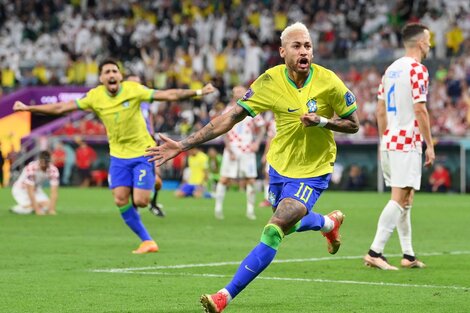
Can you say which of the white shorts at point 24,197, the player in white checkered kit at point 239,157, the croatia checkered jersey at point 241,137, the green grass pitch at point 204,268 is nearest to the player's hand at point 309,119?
the green grass pitch at point 204,268

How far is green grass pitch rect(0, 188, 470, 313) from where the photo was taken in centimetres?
981

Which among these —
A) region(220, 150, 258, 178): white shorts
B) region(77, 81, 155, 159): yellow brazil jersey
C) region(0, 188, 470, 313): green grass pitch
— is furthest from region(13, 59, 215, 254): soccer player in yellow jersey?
region(220, 150, 258, 178): white shorts

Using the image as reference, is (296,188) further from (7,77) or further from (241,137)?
(7,77)

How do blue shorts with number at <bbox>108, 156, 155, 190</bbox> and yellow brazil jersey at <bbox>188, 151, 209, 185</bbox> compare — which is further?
yellow brazil jersey at <bbox>188, 151, 209, 185</bbox>

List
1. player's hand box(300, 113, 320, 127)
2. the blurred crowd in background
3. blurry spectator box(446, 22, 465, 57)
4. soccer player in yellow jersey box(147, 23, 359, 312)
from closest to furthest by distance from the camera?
player's hand box(300, 113, 320, 127)
soccer player in yellow jersey box(147, 23, 359, 312)
the blurred crowd in background
blurry spectator box(446, 22, 465, 57)

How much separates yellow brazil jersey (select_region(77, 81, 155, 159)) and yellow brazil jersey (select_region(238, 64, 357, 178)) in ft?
17.7

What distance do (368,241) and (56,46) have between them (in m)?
29.4

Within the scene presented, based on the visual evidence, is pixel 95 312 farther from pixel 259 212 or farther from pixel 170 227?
pixel 259 212

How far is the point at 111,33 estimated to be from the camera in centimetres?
4312

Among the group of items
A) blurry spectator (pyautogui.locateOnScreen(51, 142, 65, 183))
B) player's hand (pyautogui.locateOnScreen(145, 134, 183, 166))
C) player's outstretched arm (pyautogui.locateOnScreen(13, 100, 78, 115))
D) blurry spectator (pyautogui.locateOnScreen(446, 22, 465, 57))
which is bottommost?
blurry spectator (pyautogui.locateOnScreen(51, 142, 65, 183))

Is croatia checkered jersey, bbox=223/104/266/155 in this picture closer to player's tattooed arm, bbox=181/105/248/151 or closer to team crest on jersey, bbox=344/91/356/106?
team crest on jersey, bbox=344/91/356/106

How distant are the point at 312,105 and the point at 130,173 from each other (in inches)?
234

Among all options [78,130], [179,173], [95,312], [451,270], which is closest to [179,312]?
[95,312]

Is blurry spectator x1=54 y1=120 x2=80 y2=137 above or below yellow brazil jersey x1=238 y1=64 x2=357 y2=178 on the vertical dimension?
below
